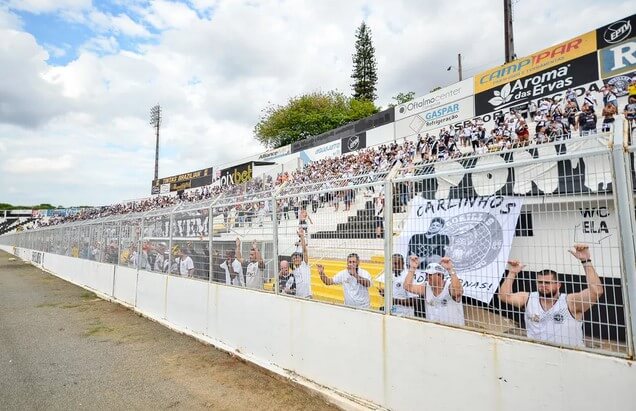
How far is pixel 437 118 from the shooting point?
64.4 ft

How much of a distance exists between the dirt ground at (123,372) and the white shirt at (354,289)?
1.06 metres

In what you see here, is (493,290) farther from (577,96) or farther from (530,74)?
(530,74)

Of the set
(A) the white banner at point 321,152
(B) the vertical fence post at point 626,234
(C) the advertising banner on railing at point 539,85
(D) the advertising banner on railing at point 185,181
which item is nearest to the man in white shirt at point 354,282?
(B) the vertical fence post at point 626,234

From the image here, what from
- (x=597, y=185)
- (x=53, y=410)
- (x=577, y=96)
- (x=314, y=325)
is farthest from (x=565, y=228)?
(x=577, y=96)

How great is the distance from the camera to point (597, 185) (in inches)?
95.7

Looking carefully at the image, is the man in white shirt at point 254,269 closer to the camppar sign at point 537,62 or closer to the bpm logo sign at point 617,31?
the bpm logo sign at point 617,31

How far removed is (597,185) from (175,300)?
676 centimetres

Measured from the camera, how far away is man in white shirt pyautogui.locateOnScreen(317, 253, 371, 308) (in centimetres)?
392

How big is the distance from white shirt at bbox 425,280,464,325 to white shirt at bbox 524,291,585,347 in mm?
512

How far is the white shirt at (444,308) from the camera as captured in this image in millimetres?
3115

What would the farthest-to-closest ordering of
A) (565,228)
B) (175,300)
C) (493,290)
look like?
(175,300) < (493,290) < (565,228)

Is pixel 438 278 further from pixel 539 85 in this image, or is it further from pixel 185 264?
pixel 539 85

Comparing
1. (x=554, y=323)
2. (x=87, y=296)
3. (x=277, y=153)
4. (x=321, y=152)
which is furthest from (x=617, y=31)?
(x=277, y=153)

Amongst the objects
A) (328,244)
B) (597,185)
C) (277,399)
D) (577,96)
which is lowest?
(277,399)
